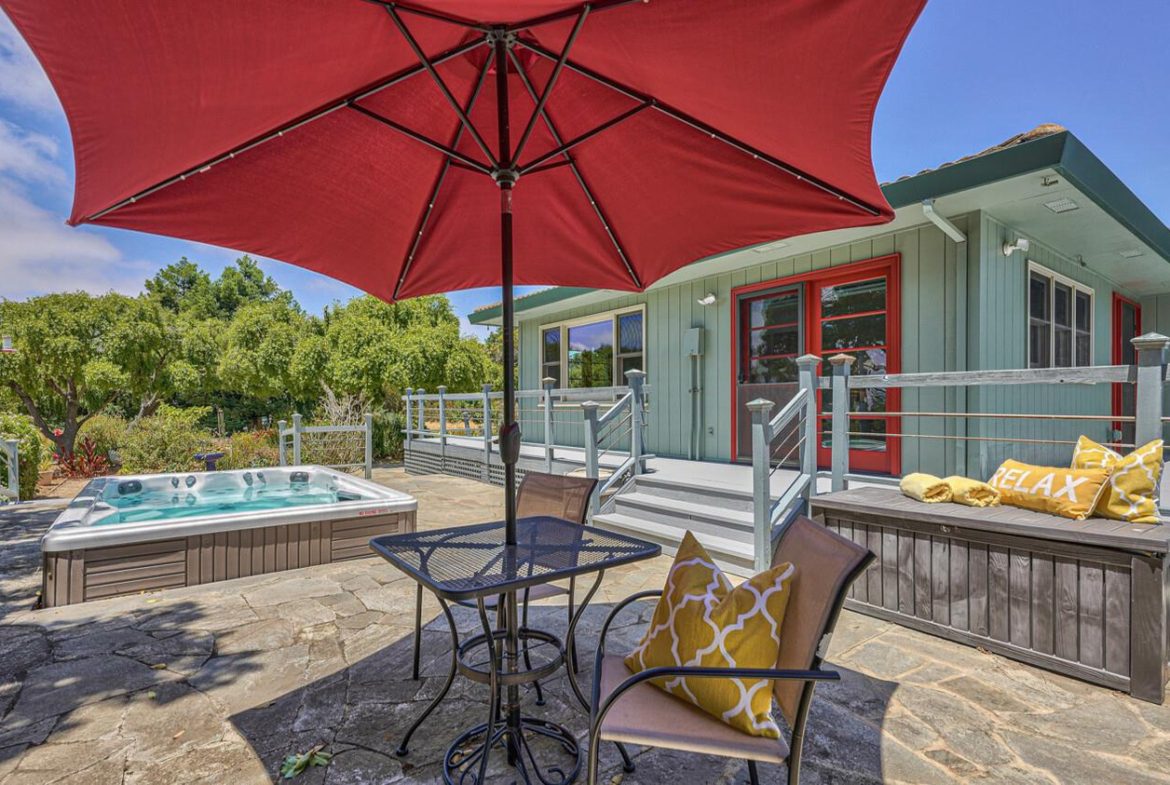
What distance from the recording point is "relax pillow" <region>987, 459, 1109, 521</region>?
8.82 ft

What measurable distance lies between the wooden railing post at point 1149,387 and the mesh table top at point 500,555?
2521mm

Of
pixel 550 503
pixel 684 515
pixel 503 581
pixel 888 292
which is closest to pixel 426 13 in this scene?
pixel 503 581

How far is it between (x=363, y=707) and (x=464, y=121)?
231cm

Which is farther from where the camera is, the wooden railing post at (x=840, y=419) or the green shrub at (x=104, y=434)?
the green shrub at (x=104, y=434)

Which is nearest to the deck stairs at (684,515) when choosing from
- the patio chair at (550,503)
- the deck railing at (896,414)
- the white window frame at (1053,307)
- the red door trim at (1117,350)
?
the deck railing at (896,414)

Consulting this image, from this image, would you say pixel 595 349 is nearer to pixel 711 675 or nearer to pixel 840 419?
pixel 840 419

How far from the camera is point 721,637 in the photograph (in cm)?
155

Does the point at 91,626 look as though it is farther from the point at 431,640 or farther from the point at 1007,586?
the point at 1007,586

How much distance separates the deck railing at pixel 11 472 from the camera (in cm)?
661

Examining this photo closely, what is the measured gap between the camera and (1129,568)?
7.82 ft

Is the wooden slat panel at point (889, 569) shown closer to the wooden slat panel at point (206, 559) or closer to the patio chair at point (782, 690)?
the patio chair at point (782, 690)

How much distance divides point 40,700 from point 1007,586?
14.6ft

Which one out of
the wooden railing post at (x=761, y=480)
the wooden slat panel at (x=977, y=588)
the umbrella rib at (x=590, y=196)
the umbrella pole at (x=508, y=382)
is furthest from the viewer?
the wooden railing post at (x=761, y=480)

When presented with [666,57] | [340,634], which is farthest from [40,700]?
[666,57]
